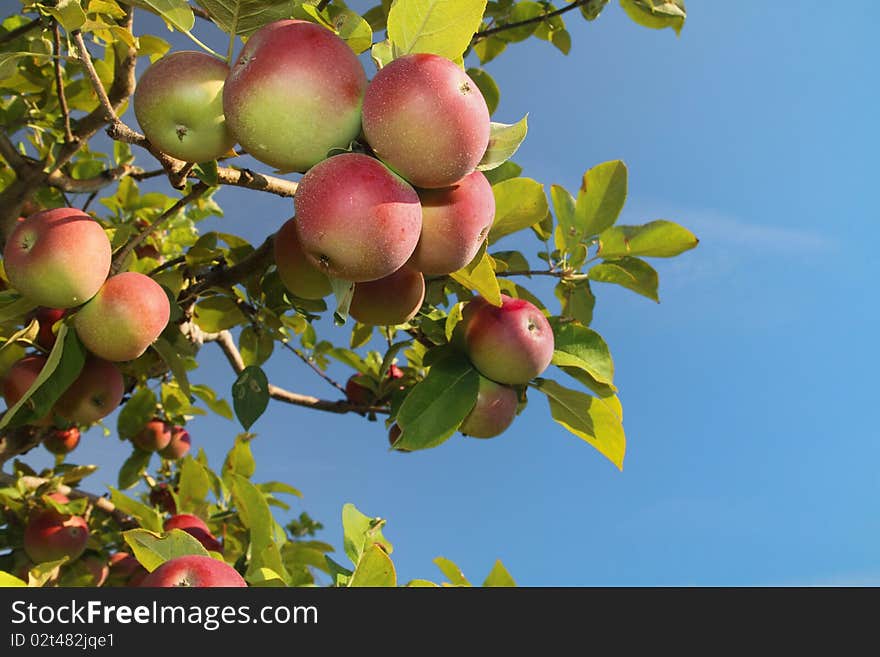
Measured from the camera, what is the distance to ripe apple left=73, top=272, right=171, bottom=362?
64.9 inches

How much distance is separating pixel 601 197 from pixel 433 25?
1006mm

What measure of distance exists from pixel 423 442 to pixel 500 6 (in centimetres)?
181

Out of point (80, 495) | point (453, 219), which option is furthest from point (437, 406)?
point (80, 495)

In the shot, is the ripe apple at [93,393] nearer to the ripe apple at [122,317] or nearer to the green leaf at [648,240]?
the ripe apple at [122,317]

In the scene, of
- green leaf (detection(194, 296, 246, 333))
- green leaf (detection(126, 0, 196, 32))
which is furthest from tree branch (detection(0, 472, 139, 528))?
green leaf (detection(126, 0, 196, 32))

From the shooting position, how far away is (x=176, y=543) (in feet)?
3.75

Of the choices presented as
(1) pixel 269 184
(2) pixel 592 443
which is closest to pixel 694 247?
(2) pixel 592 443

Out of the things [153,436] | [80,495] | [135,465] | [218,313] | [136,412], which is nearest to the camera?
[218,313]

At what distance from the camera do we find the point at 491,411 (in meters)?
1.70

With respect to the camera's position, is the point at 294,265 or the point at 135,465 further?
the point at 135,465

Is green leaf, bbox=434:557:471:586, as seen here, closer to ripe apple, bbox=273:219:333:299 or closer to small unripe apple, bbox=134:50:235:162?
ripe apple, bbox=273:219:333:299

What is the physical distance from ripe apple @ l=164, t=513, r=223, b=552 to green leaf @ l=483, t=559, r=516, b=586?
85 cm

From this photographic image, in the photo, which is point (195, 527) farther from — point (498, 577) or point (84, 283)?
point (498, 577)
